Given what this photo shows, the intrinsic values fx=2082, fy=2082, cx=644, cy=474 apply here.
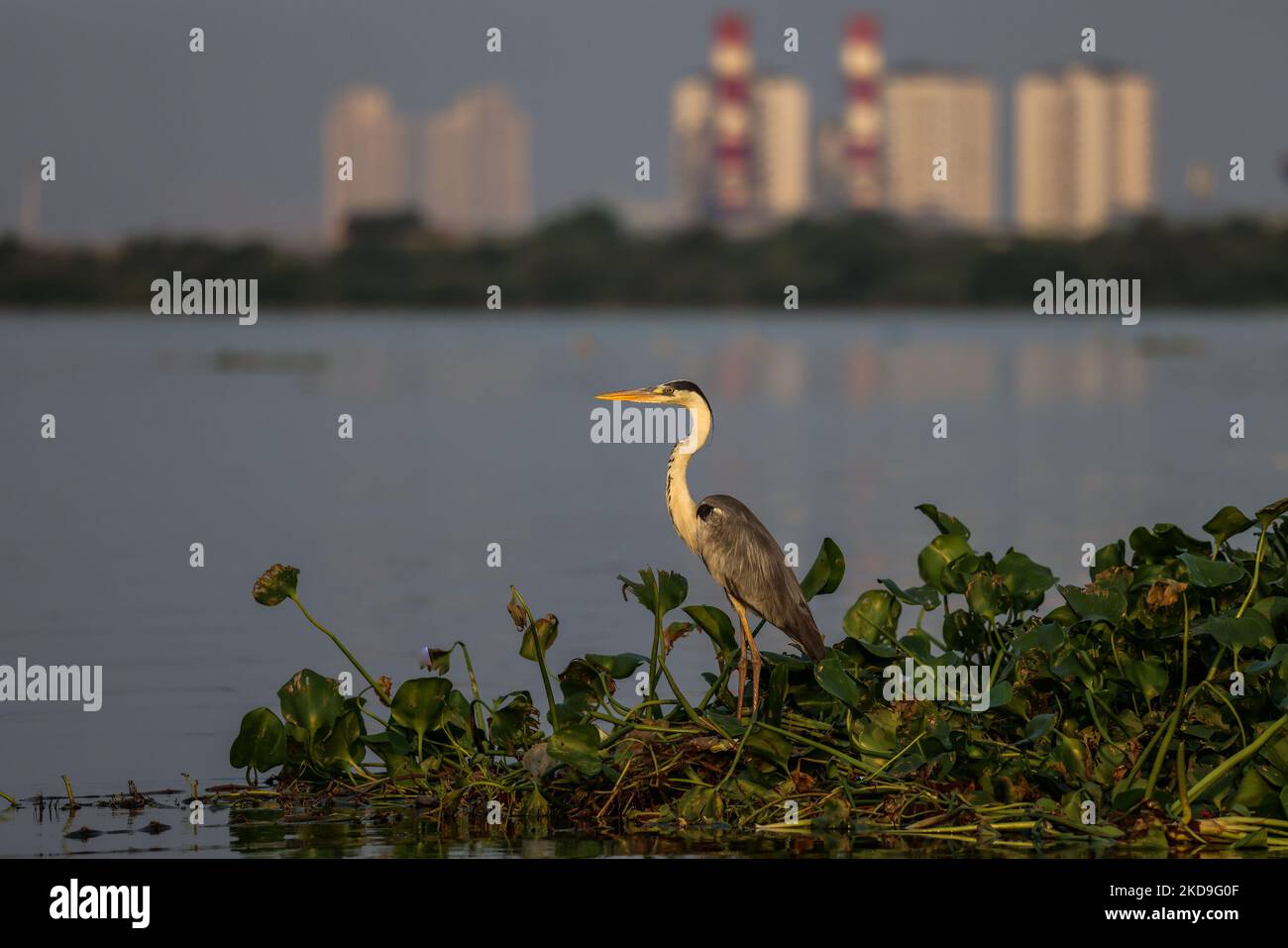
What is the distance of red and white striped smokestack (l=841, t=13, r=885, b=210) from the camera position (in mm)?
127625

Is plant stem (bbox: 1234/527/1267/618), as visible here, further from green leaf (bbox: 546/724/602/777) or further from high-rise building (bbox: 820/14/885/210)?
high-rise building (bbox: 820/14/885/210)

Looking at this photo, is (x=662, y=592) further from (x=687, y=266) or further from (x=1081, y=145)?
(x=1081, y=145)

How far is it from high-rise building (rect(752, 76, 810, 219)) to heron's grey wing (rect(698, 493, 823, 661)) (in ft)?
434

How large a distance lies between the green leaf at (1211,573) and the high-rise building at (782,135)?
132632mm

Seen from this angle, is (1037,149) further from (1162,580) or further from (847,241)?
(1162,580)

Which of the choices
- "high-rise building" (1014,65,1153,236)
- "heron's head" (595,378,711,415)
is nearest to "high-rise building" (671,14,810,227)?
"high-rise building" (1014,65,1153,236)

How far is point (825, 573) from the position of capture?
307 inches

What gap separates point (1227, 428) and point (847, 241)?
6288 centimetres

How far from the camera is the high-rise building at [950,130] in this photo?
5595 inches

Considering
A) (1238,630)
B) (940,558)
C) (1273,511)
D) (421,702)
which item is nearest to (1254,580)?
(1273,511)

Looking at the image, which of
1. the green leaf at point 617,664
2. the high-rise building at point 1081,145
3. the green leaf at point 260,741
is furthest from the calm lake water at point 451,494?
the high-rise building at point 1081,145

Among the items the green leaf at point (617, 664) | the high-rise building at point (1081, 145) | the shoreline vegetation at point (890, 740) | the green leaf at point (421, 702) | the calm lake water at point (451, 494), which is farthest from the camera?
the high-rise building at point (1081, 145)

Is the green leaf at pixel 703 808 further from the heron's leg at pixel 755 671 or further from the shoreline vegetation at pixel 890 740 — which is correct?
the heron's leg at pixel 755 671

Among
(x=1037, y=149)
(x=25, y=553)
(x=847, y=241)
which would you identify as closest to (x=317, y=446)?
(x=25, y=553)
